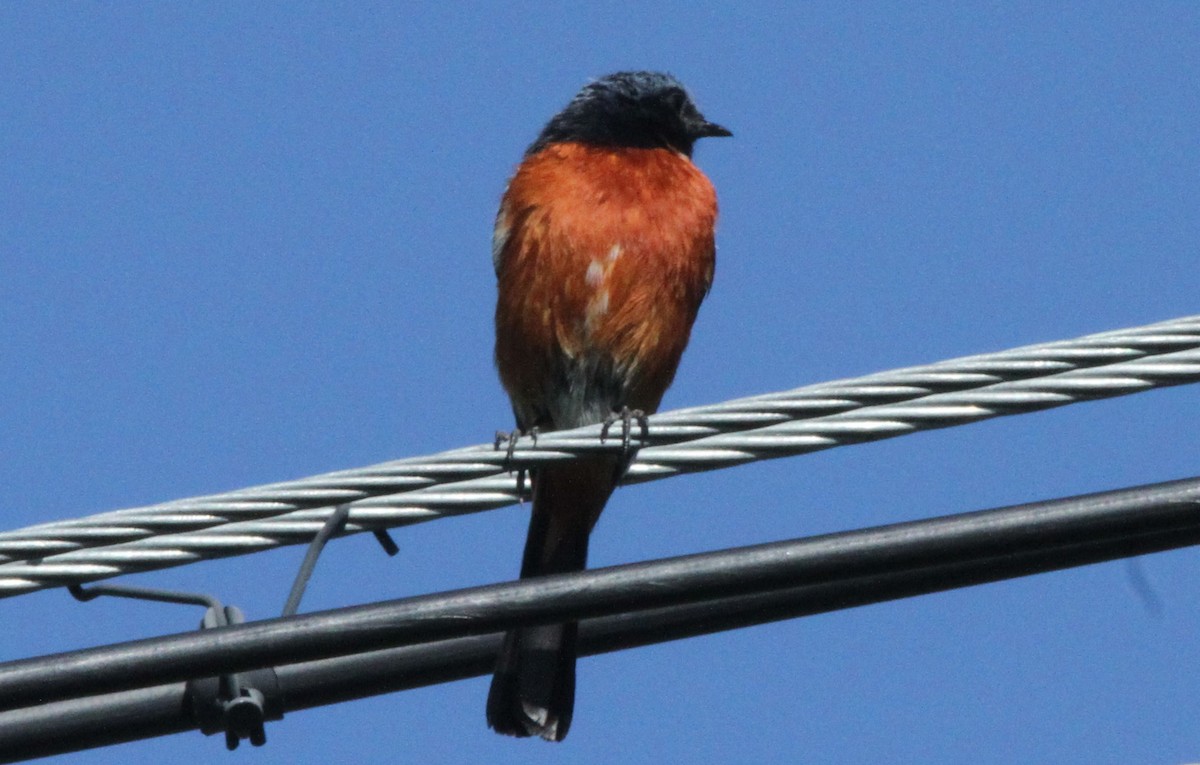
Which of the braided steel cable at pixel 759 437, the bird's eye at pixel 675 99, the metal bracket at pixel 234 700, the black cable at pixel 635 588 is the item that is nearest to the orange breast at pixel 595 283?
the bird's eye at pixel 675 99

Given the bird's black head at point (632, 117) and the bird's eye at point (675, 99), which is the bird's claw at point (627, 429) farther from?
the bird's eye at point (675, 99)

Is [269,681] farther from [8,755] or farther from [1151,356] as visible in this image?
[1151,356]

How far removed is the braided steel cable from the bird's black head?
146 inches

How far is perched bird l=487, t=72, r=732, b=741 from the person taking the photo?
695 centimetres

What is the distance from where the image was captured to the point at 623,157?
297 inches

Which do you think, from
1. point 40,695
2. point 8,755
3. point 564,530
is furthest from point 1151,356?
point 564,530

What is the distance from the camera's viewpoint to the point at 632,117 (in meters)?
8.08

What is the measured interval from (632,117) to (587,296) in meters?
1.49

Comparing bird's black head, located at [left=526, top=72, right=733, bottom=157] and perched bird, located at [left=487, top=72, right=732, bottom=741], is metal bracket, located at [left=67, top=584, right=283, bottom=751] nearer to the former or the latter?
perched bird, located at [left=487, top=72, right=732, bottom=741]

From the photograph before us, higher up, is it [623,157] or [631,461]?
[623,157]

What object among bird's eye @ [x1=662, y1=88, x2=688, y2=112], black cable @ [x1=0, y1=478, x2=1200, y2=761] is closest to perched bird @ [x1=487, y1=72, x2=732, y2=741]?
bird's eye @ [x1=662, y1=88, x2=688, y2=112]

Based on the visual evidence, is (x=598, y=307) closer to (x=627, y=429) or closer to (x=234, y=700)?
(x=627, y=429)

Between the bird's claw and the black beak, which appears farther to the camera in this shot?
the black beak

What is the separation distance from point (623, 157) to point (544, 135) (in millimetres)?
701
